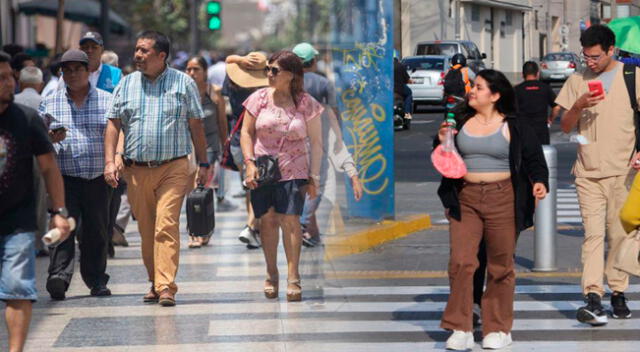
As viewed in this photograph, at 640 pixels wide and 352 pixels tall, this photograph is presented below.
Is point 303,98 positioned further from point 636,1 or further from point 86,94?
point 636,1

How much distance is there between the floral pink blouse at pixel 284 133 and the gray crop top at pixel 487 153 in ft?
7.17

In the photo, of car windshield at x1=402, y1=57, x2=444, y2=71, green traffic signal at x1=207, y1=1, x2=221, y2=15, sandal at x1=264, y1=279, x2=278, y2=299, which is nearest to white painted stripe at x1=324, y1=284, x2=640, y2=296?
sandal at x1=264, y1=279, x2=278, y2=299

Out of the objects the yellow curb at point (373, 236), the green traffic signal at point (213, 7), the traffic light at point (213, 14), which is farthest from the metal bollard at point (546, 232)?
the green traffic signal at point (213, 7)

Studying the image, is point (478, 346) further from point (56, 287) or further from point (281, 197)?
point (56, 287)

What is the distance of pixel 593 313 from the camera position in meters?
8.09

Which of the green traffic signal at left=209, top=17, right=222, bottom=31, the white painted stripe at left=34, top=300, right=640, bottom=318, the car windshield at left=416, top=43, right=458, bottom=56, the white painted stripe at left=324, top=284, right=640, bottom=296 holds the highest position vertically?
the green traffic signal at left=209, top=17, right=222, bottom=31

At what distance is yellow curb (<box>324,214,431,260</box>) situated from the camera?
36.0 feet

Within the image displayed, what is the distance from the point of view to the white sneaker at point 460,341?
7.30 meters

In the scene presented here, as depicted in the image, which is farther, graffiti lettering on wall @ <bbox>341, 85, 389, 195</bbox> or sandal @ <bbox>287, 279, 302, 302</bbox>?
graffiti lettering on wall @ <bbox>341, 85, 389, 195</bbox>

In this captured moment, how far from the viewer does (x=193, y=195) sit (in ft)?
32.9

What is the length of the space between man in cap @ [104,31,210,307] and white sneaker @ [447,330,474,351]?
2504 mm

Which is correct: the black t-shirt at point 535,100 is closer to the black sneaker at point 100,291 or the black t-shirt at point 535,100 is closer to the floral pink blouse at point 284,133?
the floral pink blouse at point 284,133

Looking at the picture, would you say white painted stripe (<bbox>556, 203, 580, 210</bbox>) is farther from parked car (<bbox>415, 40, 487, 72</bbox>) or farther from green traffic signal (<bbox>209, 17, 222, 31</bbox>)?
green traffic signal (<bbox>209, 17, 222, 31</bbox>)

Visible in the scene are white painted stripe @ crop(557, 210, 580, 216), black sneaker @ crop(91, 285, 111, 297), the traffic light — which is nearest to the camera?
black sneaker @ crop(91, 285, 111, 297)
